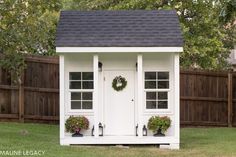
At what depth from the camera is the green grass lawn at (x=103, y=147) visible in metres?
12.0

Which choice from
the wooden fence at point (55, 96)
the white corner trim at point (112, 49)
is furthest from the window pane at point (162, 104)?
the wooden fence at point (55, 96)

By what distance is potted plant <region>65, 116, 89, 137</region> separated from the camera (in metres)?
13.7

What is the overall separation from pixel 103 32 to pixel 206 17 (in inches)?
283

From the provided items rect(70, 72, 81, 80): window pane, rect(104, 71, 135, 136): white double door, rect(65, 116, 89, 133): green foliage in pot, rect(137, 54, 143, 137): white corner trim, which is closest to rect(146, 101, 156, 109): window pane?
rect(104, 71, 135, 136): white double door

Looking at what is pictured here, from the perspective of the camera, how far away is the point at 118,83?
560 inches

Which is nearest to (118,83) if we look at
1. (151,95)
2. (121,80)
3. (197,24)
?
(121,80)

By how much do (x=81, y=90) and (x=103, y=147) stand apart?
5.64 ft

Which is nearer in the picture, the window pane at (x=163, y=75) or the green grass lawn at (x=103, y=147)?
the green grass lawn at (x=103, y=147)

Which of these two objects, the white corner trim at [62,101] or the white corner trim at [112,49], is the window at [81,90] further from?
the white corner trim at [112,49]

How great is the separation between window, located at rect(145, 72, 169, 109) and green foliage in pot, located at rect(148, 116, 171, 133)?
47cm

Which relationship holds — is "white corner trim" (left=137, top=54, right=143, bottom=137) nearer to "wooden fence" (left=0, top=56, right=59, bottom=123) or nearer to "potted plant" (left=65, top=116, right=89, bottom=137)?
"potted plant" (left=65, top=116, right=89, bottom=137)

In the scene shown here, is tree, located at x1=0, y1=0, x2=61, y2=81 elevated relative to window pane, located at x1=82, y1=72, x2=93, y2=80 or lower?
elevated

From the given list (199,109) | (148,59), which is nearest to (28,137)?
(148,59)

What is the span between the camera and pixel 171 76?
1418 centimetres
